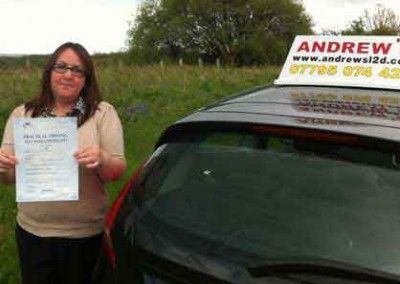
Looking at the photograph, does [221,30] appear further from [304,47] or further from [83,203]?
[83,203]

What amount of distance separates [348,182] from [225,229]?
0.46m

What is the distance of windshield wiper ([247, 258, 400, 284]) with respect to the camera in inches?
77.5

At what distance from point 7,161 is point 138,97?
30.2ft

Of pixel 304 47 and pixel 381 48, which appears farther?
pixel 304 47

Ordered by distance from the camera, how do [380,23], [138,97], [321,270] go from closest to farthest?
1. [321,270]
2. [138,97]
3. [380,23]

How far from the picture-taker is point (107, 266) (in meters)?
2.65

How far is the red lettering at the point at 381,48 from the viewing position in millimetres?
3670

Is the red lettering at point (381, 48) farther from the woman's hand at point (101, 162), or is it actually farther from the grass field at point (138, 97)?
the grass field at point (138, 97)

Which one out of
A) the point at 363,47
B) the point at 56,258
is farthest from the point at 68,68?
the point at 363,47

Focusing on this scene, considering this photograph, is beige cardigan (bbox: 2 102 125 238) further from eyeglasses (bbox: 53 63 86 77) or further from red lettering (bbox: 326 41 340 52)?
red lettering (bbox: 326 41 340 52)

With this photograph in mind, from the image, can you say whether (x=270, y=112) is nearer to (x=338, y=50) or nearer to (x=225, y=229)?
(x=225, y=229)

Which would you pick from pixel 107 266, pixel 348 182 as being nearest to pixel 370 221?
pixel 348 182

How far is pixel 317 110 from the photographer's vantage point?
2516 millimetres

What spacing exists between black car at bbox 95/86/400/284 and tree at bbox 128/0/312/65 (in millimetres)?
58471
